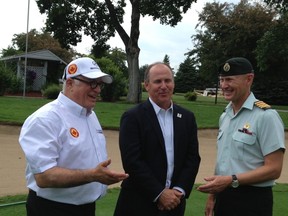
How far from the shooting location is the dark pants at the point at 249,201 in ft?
10.3

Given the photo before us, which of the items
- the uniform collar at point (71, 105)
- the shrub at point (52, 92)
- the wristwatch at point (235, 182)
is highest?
the uniform collar at point (71, 105)

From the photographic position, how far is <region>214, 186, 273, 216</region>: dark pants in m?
3.14

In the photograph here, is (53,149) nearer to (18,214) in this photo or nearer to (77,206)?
(77,206)

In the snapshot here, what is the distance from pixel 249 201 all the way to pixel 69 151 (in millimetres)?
1368

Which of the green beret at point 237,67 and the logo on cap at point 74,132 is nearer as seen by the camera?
the logo on cap at point 74,132

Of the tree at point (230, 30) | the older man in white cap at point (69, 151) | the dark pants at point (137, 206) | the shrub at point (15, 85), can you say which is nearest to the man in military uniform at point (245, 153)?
the dark pants at point (137, 206)

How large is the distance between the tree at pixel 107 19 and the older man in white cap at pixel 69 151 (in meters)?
22.2

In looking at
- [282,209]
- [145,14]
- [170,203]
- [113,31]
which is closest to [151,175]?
[170,203]

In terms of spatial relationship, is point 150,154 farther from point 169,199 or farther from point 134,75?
point 134,75

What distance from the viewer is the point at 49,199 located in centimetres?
281

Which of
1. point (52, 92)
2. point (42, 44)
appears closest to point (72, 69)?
point (52, 92)

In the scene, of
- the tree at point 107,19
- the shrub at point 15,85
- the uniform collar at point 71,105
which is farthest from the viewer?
the shrub at point 15,85

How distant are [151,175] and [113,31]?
2621 cm

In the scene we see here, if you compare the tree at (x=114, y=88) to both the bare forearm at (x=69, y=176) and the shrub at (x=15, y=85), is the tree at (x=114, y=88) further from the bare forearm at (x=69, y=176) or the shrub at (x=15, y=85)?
the bare forearm at (x=69, y=176)
